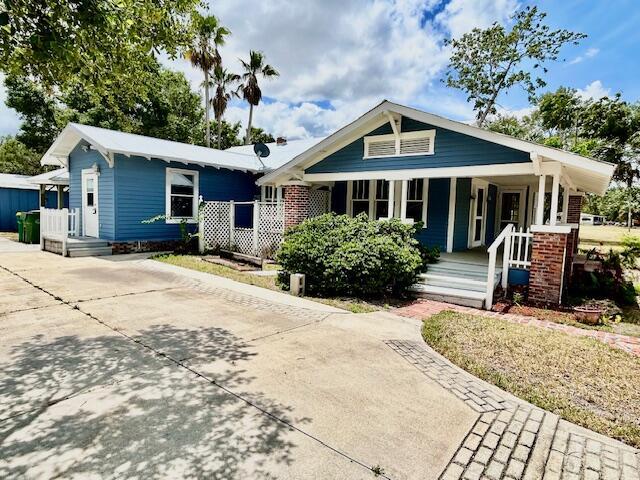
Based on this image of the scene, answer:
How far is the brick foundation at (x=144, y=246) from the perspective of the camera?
1197cm

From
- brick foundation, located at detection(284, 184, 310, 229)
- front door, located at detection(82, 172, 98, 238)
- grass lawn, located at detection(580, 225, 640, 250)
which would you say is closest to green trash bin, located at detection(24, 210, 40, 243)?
front door, located at detection(82, 172, 98, 238)

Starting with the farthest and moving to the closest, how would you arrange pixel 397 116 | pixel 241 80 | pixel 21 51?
pixel 241 80, pixel 397 116, pixel 21 51

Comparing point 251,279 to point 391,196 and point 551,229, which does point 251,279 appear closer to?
point 391,196

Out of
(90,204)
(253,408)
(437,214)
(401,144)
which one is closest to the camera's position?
(253,408)

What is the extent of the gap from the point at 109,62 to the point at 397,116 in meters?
6.49

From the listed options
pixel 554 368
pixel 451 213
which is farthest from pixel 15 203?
pixel 554 368

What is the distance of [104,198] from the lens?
12.2 m

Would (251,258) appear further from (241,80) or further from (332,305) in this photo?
(241,80)

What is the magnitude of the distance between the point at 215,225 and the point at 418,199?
23.0ft

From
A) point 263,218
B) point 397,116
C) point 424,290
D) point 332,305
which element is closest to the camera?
point 332,305

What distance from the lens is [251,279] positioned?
8883mm

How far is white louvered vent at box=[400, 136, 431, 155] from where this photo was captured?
29.6 feet

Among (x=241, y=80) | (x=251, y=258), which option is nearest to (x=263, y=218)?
(x=251, y=258)

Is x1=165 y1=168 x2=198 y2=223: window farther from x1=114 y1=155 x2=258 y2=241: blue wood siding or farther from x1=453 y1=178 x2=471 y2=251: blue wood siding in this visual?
x1=453 y1=178 x2=471 y2=251: blue wood siding
